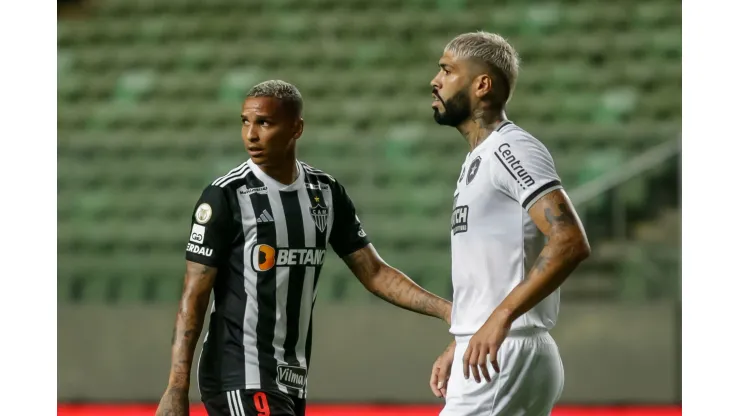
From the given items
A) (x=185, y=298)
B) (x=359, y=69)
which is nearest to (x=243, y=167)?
(x=185, y=298)

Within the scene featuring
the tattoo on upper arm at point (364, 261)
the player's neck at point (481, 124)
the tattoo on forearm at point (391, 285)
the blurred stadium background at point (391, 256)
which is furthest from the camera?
the blurred stadium background at point (391, 256)

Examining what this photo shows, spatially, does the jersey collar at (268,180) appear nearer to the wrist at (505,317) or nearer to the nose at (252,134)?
the nose at (252,134)

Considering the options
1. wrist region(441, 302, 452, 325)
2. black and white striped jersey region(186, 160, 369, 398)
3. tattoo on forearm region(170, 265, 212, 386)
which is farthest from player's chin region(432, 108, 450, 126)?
tattoo on forearm region(170, 265, 212, 386)

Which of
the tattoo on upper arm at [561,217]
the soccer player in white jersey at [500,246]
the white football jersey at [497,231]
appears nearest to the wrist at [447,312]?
the soccer player in white jersey at [500,246]

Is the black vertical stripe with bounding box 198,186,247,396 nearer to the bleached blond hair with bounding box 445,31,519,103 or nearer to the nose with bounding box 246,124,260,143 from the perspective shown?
the nose with bounding box 246,124,260,143

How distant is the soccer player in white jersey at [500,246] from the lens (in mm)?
3301

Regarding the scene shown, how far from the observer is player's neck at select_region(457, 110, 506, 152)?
3719 mm

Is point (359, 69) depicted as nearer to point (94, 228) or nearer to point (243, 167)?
point (94, 228)

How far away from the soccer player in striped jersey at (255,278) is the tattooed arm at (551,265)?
0.90 m

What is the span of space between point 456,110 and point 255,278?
0.91 m

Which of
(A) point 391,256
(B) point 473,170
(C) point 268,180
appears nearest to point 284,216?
(C) point 268,180

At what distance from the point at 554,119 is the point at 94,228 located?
186 inches

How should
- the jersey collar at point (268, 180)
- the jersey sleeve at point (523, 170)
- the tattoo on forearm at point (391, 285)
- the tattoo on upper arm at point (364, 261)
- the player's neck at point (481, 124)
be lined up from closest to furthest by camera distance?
the jersey sleeve at point (523, 170)
the player's neck at point (481, 124)
the jersey collar at point (268, 180)
the tattoo on forearm at point (391, 285)
the tattoo on upper arm at point (364, 261)

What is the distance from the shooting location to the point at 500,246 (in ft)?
11.6
